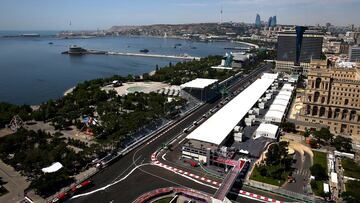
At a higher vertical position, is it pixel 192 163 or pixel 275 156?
pixel 275 156

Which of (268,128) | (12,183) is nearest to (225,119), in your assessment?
(268,128)

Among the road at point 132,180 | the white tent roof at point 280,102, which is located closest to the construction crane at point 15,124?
the road at point 132,180

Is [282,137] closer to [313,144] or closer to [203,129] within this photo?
[313,144]

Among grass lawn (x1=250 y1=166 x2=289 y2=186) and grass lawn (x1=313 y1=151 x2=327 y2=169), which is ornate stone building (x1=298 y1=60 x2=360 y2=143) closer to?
grass lawn (x1=313 y1=151 x2=327 y2=169)

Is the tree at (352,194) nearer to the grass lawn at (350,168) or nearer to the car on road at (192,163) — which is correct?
the grass lawn at (350,168)

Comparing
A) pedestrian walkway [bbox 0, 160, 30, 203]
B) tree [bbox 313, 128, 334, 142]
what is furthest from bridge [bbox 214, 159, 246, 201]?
pedestrian walkway [bbox 0, 160, 30, 203]

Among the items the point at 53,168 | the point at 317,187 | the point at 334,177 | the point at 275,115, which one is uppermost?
the point at 275,115

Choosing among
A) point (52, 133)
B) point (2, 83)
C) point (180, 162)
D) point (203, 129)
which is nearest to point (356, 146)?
point (203, 129)

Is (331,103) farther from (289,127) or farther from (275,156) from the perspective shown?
(275,156)
